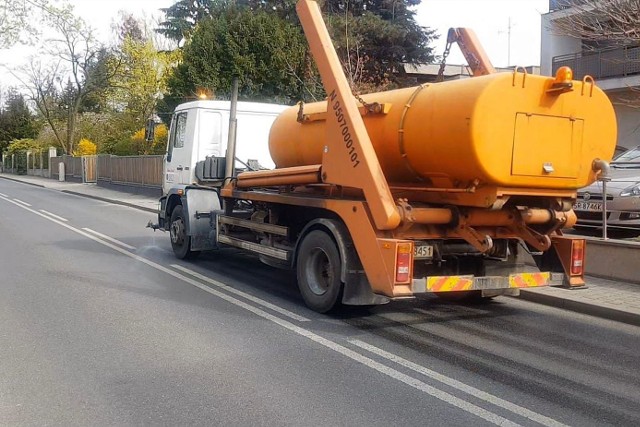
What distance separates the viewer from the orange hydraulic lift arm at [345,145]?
668cm

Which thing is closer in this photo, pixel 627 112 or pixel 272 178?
pixel 272 178

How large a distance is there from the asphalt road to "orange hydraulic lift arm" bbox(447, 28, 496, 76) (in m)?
2.96

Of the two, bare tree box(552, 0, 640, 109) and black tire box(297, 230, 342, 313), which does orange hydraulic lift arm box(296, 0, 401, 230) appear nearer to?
black tire box(297, 230, 342, 313)

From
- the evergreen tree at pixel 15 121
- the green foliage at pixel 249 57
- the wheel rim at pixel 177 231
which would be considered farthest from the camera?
the evergreen tree at pixel 15 121

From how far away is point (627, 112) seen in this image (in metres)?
20.1

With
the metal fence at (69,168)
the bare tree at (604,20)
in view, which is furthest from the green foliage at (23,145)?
the bare tree at (604,20)

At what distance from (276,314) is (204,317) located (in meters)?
0.79

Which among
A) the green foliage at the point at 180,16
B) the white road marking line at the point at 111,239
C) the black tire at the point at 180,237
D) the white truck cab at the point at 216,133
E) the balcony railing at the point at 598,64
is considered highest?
the green foliage at the point at 180,16

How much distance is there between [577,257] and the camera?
7.61 meters

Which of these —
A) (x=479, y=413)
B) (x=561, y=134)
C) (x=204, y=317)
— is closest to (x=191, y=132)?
(x=204, y=317)

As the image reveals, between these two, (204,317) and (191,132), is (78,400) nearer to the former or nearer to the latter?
(204,317)

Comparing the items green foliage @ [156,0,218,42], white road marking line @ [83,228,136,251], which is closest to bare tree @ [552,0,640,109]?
white road marking line @ [83,228,136,251]

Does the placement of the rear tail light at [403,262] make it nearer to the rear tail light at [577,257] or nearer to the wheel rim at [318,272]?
the wheel rim at [318,272]

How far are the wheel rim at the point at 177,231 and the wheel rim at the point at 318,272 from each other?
4080 mm
